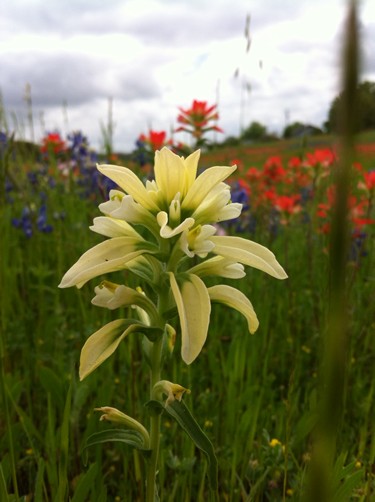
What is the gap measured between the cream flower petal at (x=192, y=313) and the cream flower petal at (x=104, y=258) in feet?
0.33

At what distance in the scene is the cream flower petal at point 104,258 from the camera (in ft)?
3.14

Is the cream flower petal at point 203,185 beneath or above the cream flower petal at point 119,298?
above

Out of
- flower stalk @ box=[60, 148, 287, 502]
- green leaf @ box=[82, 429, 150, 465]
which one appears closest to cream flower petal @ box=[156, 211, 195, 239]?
flower stalk @ box=[60, 148, 287, 502]

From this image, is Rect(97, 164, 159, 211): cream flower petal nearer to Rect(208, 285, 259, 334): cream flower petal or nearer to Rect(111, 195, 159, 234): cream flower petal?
Rect(111, 195, 159, 234): cream flower petal

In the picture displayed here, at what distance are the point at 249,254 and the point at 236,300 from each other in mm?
106

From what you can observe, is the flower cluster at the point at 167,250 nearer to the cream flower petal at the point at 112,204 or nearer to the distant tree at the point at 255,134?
the cream flower petal at the point at 112,204

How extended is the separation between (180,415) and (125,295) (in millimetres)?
247

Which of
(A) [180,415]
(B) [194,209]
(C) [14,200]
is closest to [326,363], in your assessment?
(A) [180,415]

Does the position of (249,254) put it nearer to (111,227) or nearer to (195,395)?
(111,227)

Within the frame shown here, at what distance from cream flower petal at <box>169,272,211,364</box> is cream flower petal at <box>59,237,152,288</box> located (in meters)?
0.10

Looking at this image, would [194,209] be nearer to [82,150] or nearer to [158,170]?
[158,170]

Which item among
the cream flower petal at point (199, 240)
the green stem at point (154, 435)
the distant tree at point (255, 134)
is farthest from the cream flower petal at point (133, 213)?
the distant tree at point (255, 134)

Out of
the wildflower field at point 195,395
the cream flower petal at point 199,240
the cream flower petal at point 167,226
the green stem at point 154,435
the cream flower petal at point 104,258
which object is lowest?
the wildflower field at point 195,395

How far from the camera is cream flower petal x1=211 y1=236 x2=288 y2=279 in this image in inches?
39.3
